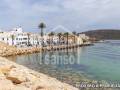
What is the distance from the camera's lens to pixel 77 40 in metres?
159

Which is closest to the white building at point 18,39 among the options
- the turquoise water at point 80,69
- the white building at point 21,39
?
the white building at point 21,39

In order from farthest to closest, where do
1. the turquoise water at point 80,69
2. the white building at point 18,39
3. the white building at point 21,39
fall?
the white building at point 21,39 < the white building at point 18,39 < the turquoise water at point 80,69

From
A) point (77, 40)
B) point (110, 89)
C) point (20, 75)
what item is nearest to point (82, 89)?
point (110, 89)

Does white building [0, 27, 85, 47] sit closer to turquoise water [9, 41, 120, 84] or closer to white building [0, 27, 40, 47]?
white building [0, 27, 40, 47]

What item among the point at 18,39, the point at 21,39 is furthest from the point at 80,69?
the point at 21,39

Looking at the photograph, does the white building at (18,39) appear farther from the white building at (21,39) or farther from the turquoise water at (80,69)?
the turquoise water at (80,69)

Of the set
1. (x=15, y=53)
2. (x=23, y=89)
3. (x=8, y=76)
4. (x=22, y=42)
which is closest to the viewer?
(x=23, y=89)

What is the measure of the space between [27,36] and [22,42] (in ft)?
12.5

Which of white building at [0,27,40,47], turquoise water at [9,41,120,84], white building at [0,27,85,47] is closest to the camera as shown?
turquoise water at [9,41,120,84]

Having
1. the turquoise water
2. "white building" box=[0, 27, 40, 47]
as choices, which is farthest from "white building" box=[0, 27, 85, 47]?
the turquoise water

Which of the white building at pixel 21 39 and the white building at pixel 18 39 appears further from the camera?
the white building at pixel 21 39

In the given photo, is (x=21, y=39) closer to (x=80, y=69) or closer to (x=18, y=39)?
(x=18, y=39)

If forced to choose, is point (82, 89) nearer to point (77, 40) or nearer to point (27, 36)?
point (27, 36)

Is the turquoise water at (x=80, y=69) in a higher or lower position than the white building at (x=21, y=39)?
lower
